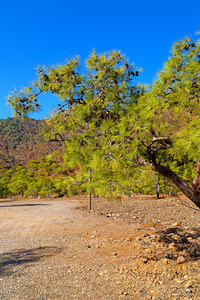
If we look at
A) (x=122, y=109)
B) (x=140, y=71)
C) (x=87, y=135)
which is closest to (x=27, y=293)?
(x=87, y=135)

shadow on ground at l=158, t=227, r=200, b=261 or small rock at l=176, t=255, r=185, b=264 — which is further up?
small rock at l=176, t=255, r=185, b=264

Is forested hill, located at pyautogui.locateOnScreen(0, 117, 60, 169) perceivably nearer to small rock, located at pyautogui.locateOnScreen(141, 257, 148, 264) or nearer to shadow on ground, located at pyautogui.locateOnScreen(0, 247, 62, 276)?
shadow on ground, located at pyautogui.locateOnScreen(0, 247, 62, 276)

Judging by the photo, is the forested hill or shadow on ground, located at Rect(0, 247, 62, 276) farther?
the forested hill

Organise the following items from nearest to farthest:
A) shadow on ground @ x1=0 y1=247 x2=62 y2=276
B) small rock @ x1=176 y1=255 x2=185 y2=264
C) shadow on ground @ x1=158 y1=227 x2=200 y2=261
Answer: small rock @ x1=176 y1=255 x2=185 y2=264, shadow on ground @ x1=0 y1=247 x2=62 y2=276, shadow on ground @ x1=158 y1=227 x2=200 y2=261

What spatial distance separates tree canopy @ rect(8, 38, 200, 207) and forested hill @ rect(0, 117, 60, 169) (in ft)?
249

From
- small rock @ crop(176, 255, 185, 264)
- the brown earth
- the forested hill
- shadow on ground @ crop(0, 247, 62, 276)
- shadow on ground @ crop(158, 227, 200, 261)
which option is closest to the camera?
the brown earth

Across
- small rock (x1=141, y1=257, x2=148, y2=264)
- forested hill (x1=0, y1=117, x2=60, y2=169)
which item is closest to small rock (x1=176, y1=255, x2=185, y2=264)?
small rock (x1=141, y1=257, x2=148, y2=264)

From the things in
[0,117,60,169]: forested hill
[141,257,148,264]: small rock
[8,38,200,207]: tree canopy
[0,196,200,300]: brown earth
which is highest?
[0,117,60,169]: forested hill

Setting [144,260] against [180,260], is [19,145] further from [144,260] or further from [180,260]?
[180,260]

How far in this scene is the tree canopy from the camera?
446cm

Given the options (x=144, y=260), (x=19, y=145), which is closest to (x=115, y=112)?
(x=144, y=260)

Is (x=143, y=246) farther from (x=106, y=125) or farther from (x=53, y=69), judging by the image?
(x=53, y=69)

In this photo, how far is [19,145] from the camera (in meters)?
107

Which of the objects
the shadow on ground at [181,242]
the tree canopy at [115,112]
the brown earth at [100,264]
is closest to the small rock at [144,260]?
the brown earth at [100,264]
